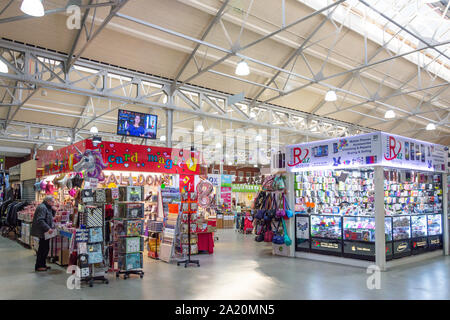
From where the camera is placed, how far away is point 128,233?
613 centimetres

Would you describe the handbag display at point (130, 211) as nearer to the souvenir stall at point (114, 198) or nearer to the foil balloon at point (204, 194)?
the souvenir stall at point (114, 198)

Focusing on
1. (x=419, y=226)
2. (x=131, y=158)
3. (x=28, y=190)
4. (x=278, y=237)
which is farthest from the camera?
(x=28, y=190)

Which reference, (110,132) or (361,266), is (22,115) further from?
(361,266)

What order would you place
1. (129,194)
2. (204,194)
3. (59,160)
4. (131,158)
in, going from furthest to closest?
(59,160)
(131,158)
(204,194)
(129,194)

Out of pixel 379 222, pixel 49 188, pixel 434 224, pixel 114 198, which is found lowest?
pixel 434 224

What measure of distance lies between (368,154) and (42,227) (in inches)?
255

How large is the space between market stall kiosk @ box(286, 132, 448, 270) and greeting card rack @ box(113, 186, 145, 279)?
12.1 ft

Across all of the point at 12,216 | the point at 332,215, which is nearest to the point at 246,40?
the point at 332,215

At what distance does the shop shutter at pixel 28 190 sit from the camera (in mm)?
13273

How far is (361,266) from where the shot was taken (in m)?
6.89

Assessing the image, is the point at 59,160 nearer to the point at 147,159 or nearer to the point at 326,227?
the point at 147,159

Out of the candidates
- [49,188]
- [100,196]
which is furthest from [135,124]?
[100,196]

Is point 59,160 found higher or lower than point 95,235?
higher

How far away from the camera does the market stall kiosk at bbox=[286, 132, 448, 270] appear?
6.89 metres
